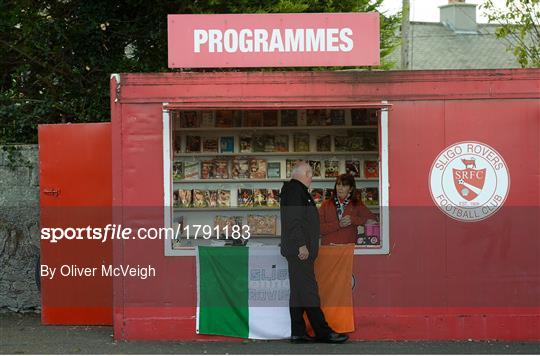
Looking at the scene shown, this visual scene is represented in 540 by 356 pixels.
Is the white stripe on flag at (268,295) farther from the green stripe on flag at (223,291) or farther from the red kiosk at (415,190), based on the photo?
the red kiosk at (415,190)

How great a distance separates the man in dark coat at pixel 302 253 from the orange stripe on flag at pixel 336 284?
0.57 feet

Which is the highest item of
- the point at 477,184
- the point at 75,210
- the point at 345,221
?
the point at 477,184

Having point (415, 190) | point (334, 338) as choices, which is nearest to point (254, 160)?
point (415, 190)

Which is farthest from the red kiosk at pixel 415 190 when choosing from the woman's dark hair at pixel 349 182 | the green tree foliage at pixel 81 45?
the green tree foliage at pixel 81 45

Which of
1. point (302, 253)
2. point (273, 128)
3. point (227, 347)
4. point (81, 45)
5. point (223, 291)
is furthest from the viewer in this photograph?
point (81, 45)

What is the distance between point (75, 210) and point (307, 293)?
294 centimetres

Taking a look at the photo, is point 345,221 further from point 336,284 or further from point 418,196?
point 418,196

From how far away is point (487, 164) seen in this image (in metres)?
8.92

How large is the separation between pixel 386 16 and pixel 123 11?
6.93m

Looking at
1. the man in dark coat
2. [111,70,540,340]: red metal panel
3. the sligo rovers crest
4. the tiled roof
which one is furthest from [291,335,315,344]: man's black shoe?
the tiled roof

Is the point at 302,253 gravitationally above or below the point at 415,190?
below

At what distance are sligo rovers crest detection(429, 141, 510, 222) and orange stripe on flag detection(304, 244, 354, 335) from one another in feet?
3.66

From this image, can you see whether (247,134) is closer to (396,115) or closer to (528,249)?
(396,115)

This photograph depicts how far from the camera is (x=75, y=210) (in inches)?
393
